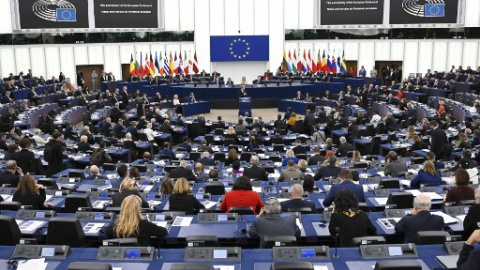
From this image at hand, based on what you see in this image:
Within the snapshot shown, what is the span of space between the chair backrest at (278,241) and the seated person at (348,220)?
758 millimetres

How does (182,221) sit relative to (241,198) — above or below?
below

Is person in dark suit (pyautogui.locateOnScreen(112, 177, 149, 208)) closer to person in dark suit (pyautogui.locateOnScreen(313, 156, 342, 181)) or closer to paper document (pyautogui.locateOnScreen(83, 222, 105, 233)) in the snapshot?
paper document (pyautogui.locateOnScreen(83, 222, 105, 233))

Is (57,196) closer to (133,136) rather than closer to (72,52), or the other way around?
(133,136)

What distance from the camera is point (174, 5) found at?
39438mm

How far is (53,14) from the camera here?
36.1 metres

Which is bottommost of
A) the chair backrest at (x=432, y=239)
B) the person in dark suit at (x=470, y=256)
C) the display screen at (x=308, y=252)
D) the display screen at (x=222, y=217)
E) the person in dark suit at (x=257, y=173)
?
the person in dark suit at (x=257, y=173)

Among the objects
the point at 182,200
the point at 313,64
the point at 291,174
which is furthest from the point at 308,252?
the point at 313,64

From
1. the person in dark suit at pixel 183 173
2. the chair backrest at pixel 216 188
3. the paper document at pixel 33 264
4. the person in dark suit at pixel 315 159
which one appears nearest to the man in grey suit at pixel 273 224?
the paper document at pixel 33 264

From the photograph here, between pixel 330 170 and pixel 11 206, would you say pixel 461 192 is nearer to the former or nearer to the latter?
pixel 330 170

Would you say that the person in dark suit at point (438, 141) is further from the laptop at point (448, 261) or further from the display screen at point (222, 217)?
the laptop at point (448, 261)

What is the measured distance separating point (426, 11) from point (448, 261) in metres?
34.8

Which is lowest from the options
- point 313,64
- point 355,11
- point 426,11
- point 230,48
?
point 313,64

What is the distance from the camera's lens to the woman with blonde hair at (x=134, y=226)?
6.84 m

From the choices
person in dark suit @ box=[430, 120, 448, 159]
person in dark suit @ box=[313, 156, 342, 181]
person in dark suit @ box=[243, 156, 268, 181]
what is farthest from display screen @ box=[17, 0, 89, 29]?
person in dark suit @ box=[313, 156, 342, 181]
